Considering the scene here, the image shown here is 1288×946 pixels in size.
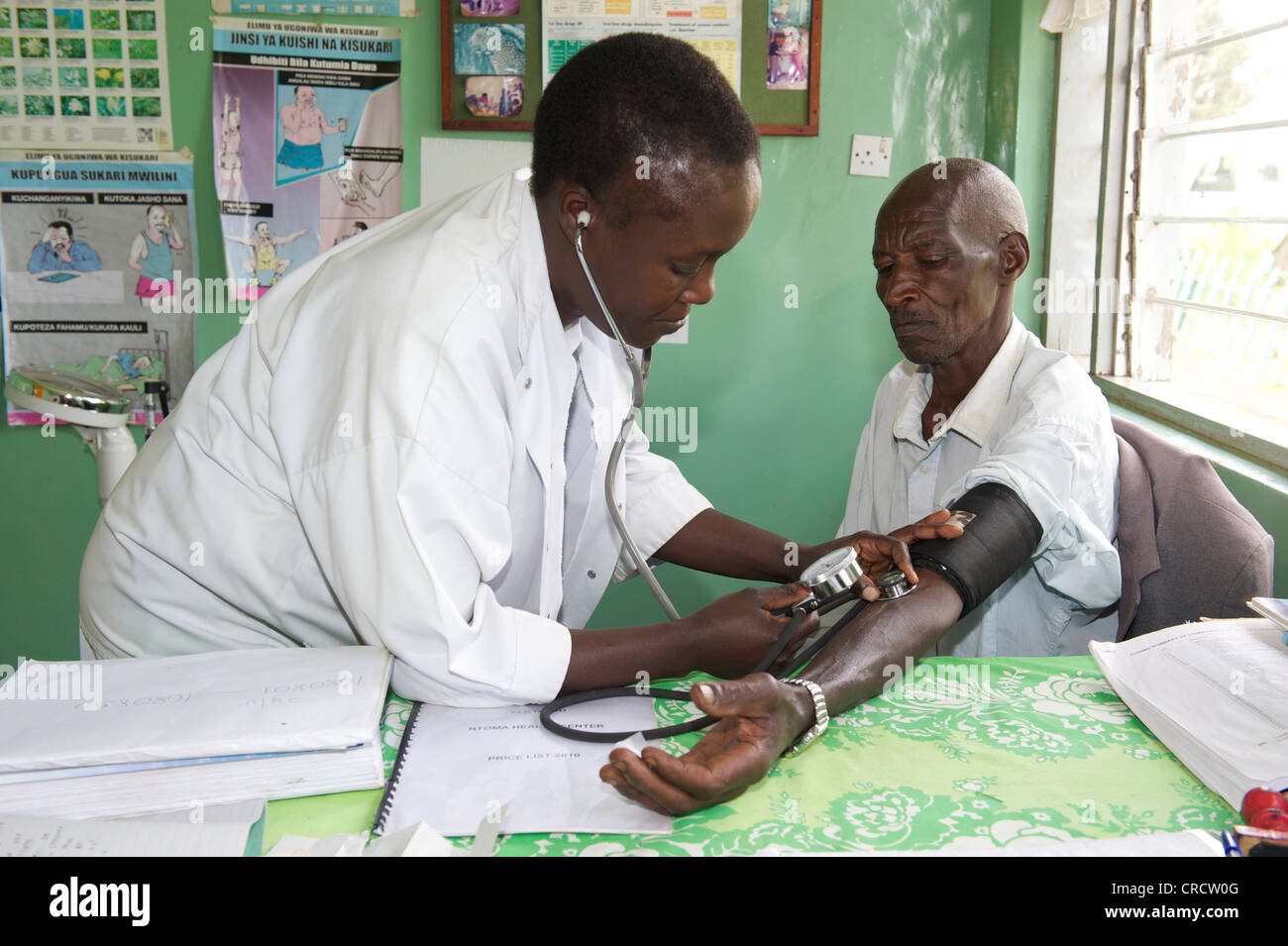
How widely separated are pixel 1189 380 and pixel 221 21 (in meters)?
2.37

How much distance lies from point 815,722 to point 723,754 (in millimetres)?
138

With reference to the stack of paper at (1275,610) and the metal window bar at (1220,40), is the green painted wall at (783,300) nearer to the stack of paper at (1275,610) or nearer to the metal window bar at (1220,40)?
the metal window bar at (1220,40)

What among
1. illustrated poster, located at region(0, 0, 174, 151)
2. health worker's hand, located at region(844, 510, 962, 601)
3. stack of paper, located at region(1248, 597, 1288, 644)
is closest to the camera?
stack of paper, located at region(1248, 597, 1288, 644)

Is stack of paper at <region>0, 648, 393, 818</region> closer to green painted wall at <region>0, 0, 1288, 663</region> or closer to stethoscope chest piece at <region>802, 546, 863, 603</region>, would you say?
stethoscope chest piece at <region>802, 546, 863, 603</region>

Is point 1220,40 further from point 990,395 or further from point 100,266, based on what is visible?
point 100,266

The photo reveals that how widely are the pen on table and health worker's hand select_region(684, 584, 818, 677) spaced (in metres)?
0.43

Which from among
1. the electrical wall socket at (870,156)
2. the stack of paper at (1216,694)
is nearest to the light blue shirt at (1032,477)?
the stack of paper at (1216,694)

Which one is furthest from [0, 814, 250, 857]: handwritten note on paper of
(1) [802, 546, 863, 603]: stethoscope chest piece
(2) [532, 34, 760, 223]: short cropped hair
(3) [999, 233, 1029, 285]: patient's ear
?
(3) [999, 233, 1029, 285]: patient's ear

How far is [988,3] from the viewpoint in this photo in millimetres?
2357

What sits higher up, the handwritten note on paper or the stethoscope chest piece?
the stethoscope chest piece

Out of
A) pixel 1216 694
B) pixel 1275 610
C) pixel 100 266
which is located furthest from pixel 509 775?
pixel 100 266

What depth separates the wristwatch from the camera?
897 mm
